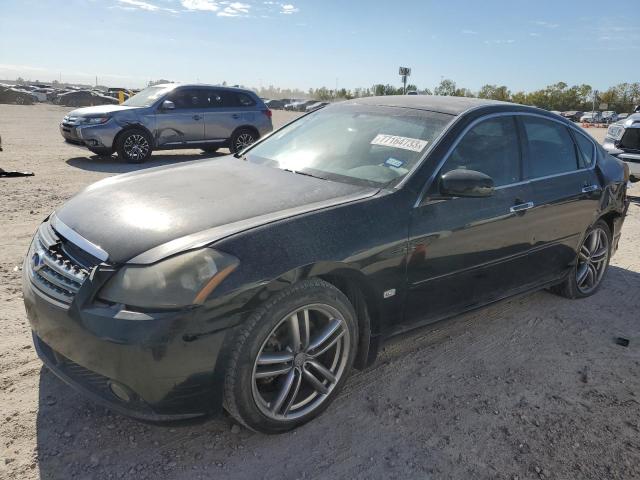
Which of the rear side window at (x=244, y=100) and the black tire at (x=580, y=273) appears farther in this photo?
the rear side window at (x=244, y=100)

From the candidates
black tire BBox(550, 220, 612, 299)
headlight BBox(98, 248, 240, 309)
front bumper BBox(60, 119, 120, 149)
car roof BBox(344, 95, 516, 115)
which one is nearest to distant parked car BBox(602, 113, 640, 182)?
black tire BBox(550, 220, 612, 299)

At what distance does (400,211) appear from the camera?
2.96 m

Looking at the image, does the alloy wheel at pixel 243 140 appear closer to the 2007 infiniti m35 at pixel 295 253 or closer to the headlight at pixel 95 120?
the headlight at pixel 95 120

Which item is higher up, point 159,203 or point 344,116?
point 344,116

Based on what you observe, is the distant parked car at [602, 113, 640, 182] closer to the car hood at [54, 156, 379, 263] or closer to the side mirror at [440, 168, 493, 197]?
the side mirror at [440, 168, 493, 197]

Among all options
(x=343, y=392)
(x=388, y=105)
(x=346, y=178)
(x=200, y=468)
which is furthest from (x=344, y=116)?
(x=200, y=468)

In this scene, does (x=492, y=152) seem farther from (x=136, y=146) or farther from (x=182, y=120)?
(x=182, y=120)

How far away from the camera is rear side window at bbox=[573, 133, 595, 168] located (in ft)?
14.5

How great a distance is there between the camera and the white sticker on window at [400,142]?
3.32 m

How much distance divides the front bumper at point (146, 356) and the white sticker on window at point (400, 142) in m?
1.65

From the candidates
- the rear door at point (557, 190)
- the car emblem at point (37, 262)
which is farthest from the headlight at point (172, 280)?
the rear door at point (557, 190)

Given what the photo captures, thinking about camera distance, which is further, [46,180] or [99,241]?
[46,180]

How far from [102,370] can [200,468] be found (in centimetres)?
64

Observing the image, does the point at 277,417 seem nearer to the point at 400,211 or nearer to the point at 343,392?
the point at 343,392
